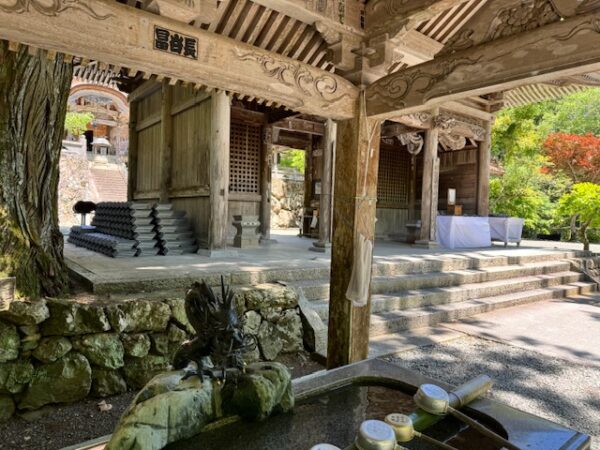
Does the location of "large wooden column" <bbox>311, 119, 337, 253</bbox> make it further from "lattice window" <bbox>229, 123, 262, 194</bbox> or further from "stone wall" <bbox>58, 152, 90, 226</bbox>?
"stone wall" <bbox>58, 152, 90, 226</bbox>

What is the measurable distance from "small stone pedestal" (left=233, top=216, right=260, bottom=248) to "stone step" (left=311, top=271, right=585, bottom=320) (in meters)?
3.97

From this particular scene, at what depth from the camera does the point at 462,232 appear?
35.3 feet

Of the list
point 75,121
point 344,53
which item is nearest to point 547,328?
point 344,53

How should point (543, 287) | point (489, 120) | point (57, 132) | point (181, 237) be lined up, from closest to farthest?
point (57, 132) < point (181, 237) < point (543, 287) < point (489, 120)

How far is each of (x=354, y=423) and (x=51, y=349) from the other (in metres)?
2.75

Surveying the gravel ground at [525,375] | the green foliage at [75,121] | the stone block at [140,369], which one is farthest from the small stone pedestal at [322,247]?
the green foliage at [75,121]

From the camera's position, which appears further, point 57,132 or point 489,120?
point 489,120

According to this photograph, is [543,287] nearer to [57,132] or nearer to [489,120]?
[489,120]

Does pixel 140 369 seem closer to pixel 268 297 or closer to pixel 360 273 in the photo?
pixel 268 297

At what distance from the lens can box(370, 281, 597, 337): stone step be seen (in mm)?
5254

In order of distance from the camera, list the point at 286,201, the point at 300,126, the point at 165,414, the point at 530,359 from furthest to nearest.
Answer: the point at 286,201
the point at 300,126
the point at 530,359
the point at 165,414

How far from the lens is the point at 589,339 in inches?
213

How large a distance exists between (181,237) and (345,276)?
4.83m

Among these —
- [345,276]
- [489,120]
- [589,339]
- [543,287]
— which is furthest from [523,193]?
[345,276]
